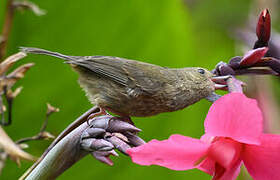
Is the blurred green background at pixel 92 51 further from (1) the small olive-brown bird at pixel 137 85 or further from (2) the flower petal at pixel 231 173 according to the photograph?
(2) the flower petal at pixel 231 173

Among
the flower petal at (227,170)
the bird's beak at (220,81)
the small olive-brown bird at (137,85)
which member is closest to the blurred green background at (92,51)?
the small olive-brown bird at (137,85)

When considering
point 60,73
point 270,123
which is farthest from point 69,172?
point 270,123

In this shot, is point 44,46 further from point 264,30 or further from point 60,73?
point 264,30

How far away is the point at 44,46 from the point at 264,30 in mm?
1045

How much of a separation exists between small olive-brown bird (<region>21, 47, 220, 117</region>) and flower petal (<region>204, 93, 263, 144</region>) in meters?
0.38

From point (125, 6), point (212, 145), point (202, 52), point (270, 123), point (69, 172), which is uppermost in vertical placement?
point (125, 6)

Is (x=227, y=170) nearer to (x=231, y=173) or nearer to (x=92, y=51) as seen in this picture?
(x=231, y=173)

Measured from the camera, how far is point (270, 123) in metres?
2.09

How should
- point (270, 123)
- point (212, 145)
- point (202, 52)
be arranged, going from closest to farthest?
1. point (212, 145)
2. point (270, 123)
3. point (202, 52)

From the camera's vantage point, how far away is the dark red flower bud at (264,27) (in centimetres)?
90

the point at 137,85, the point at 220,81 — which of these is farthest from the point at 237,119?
the point at 137,85

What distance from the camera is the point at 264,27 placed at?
92cm

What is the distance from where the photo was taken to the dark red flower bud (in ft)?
2.95

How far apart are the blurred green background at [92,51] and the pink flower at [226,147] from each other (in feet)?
3.10
